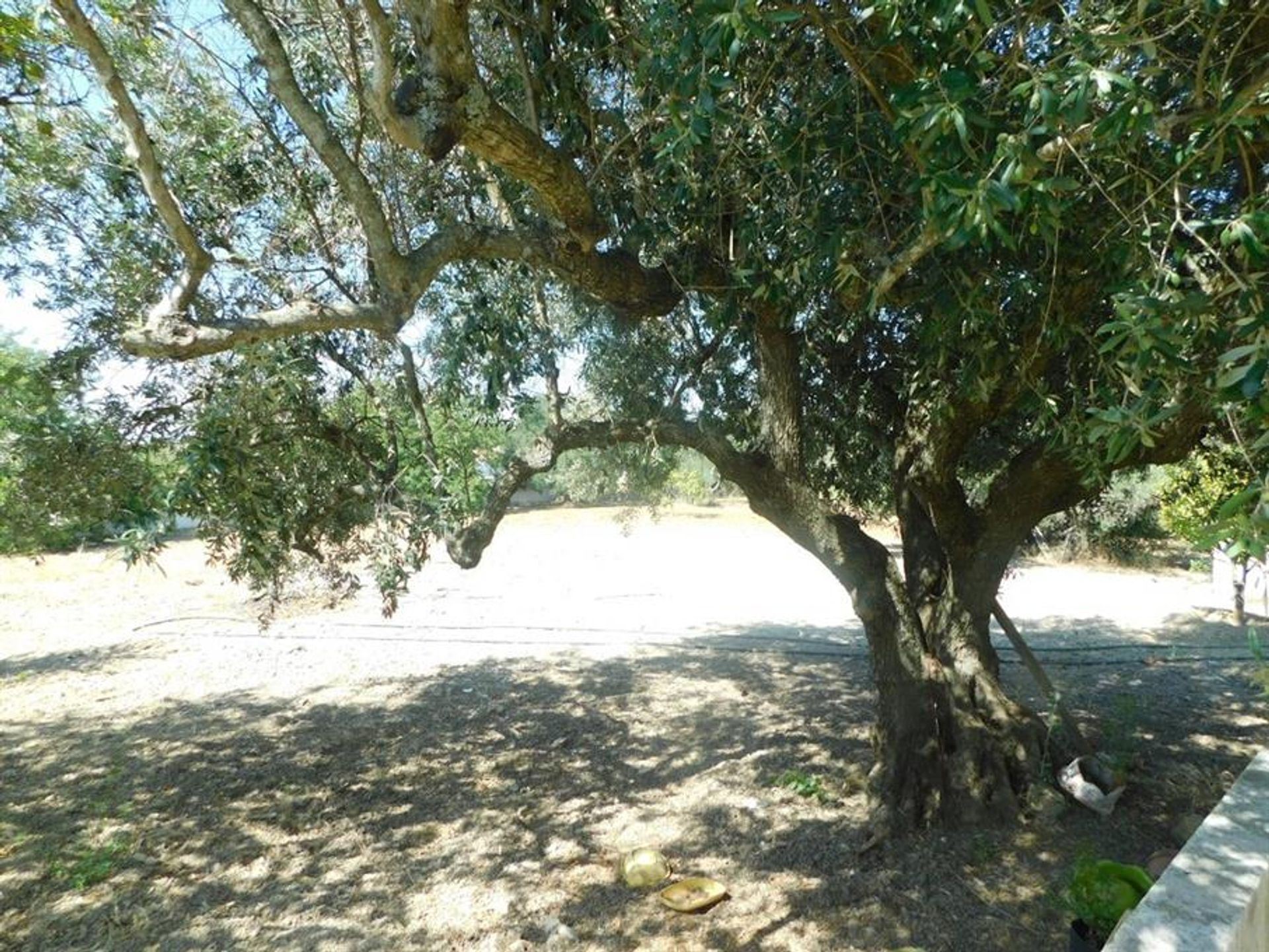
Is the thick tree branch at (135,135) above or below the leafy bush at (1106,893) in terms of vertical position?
above

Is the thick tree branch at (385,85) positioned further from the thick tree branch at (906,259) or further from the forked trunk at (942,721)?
the forked trunk at (942,721)

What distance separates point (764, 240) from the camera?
13.7 ft

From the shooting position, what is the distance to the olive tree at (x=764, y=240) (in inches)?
107

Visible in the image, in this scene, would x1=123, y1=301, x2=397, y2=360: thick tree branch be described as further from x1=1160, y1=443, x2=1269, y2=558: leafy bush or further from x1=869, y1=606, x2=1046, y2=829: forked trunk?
x1=869, y1=606, x2=1046, y2=829: forked trunk

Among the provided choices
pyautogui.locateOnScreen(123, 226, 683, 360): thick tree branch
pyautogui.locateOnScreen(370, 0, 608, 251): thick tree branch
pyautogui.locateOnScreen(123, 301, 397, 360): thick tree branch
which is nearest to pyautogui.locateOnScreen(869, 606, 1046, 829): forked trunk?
pyautogui.locateOnScreen(123, 226, 683, 360): thick tree branch

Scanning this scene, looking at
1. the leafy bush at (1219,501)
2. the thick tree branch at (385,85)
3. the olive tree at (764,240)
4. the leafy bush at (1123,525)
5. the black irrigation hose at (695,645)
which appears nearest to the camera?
the leafy bush at (1219,501)

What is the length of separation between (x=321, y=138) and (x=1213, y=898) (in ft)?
13.1

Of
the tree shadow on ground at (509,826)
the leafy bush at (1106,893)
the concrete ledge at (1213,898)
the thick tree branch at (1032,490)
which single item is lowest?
the tree shadow on ground at (509,826)

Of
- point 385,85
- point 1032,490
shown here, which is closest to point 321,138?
point 385,85

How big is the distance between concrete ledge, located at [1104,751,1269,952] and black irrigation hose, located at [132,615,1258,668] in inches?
280

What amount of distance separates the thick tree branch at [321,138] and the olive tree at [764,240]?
15 mm

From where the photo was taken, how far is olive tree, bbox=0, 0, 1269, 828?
2.71m

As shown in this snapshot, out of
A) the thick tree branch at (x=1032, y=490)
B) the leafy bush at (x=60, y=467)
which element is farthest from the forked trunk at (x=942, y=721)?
the leafy bush at (x=60, y=467)

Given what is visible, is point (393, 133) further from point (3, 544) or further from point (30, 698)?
point (30, 698)
